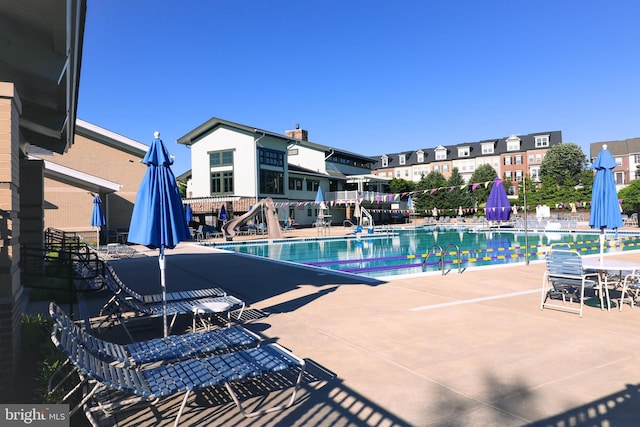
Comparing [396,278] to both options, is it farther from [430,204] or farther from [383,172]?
[383,172]

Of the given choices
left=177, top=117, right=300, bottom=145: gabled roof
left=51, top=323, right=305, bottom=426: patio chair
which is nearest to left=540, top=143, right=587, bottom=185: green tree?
left=177, top=117, right=300, bottom=145: gabled roof

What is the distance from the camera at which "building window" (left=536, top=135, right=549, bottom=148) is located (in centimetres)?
6775

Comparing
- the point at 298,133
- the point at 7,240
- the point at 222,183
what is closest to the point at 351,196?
the point at 298,133

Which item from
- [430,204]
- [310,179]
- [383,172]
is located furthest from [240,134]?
[383,172]

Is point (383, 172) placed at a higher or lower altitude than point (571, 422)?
higher

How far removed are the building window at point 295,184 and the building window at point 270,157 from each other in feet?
9.13

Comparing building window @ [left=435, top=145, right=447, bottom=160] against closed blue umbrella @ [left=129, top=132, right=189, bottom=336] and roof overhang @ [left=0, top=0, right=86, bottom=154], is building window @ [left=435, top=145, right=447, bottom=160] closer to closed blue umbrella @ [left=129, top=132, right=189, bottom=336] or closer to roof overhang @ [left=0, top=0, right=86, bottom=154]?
roof overhang @ [left=0, top=0, right=86, bottom=154]

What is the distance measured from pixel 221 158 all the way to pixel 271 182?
5617 mm

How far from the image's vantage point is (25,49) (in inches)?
212

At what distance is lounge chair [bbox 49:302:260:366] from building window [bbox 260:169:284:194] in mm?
35570

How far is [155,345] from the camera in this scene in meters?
4.90

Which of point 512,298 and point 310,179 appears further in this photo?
point 310,179

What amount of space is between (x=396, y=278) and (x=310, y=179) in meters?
36.8

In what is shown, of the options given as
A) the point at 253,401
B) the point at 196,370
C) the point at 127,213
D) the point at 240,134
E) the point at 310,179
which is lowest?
the point at 253,401
